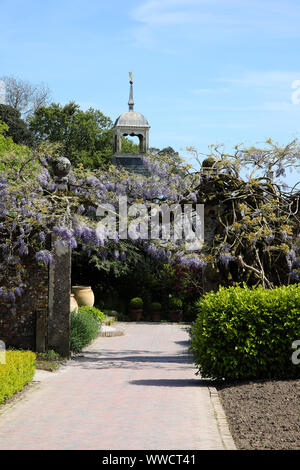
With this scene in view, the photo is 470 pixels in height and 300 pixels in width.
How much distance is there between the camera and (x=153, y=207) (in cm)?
1537

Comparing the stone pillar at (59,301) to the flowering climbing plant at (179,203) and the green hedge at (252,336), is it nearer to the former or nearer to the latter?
the flowering climbing plant at (179,203)

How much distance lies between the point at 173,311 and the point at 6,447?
71.3 feet

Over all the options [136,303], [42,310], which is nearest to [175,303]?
[136,303]

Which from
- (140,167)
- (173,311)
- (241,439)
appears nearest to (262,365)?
(241,439)

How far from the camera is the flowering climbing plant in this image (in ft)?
45.7

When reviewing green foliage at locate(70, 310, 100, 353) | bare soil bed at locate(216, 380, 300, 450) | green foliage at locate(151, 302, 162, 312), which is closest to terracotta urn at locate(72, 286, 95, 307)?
green foliage at locate(151, 302, 162, 312)

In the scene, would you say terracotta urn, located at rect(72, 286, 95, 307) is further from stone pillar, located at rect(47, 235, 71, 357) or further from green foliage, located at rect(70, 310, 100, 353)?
stone pillar, located at rect(47, 235, 71, 357)

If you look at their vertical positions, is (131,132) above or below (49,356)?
above

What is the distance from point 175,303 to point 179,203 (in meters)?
13.3

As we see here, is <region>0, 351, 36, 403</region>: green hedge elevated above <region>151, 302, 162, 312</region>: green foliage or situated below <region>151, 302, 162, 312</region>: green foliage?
above

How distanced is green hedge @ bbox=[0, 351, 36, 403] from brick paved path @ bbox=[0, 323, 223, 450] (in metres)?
0.24

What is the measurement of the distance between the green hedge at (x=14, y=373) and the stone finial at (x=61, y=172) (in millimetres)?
4515

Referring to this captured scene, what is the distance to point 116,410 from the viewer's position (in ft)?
28.8

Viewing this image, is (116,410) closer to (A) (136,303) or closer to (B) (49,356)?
(B) (49,356)
